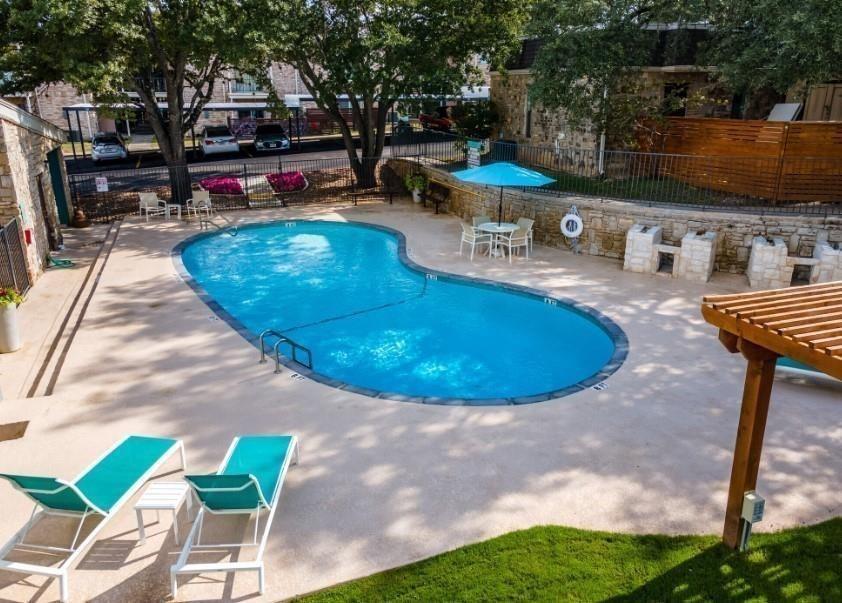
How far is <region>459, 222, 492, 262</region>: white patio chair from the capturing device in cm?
1507

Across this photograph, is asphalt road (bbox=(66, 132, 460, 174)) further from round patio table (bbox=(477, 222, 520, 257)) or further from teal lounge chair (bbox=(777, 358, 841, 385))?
teal lounge chair (bbox=(777, 358, 841, 385))

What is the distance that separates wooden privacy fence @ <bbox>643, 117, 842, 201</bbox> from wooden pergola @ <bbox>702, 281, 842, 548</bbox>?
29.9 ft

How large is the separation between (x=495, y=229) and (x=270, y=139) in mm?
21499

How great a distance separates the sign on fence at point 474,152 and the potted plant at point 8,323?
1292 cm

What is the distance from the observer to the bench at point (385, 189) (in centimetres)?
2242

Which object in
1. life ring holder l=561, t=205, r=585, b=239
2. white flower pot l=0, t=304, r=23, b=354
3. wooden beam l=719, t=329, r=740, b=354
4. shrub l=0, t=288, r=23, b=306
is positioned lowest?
white flower pot l=0, t=304, r=23, b=354

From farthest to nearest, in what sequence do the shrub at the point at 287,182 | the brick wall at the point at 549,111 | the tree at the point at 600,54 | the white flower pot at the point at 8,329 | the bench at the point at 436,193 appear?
1. the shrub at the point at 287,182
2. the bench at the point at 436,193
3. the brick wall at the point at 549,111
4. the tree at the point at 600,54
5. the white flower pot at the point at 8,329

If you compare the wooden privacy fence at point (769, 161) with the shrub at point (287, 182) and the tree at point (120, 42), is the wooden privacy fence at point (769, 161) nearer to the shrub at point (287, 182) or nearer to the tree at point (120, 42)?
the tree at point (120, 42)

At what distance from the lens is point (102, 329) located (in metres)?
10.9

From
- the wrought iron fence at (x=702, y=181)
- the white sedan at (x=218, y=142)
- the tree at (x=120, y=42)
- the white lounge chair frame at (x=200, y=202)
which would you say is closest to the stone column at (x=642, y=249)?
the wrought iron fence at (x=702, y=181)

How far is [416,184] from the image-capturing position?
836 inches

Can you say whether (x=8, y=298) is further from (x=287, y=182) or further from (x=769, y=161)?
(x=769, y=161)

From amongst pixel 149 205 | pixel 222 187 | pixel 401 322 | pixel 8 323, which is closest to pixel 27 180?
pixel 8 323

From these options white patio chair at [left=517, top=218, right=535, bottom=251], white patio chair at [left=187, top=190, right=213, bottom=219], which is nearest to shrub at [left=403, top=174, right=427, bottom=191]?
white patio chair at [left=517, top=218, right=535, bottom=251]
